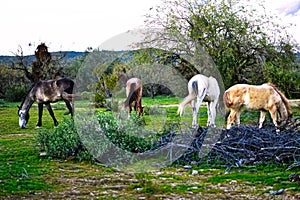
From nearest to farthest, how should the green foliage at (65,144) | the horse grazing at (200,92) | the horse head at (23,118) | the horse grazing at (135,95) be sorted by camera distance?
1. the green foliage at (65,144)
2. the horse grazing at (200,92)
3. the horse head at (23,118)
4. the horse grazing at (135,95)

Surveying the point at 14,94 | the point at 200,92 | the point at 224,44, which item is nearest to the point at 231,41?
the point at 224,44

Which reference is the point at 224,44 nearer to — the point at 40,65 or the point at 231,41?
the point at 231,41

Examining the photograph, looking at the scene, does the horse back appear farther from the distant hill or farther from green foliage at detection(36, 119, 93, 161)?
the distant hill

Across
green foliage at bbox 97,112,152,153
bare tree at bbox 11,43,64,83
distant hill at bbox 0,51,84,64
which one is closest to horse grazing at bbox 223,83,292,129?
green foliage at bbox 97,112,152,153

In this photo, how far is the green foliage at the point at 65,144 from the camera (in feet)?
24.4

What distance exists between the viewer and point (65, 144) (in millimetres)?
7527

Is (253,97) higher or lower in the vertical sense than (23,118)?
higher

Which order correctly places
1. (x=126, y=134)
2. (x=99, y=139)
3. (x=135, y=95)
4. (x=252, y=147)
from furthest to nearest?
(x=135, y=95)
(x=126, y=134)
(x=99, y=139)
(x=252, y=147)

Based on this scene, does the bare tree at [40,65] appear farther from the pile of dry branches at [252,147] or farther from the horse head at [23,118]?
the pile of dry branches at [252,147]

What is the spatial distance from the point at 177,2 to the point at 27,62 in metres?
15.7

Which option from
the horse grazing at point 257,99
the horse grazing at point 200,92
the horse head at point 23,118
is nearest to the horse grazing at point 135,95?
the horse grazing at point 200,92

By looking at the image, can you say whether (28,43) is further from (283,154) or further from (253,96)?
(283,154)

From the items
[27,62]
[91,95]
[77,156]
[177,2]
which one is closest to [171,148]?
[77,156]

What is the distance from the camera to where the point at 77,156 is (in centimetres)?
739
